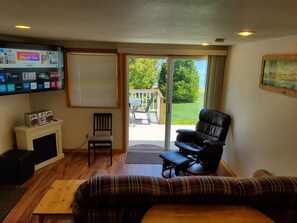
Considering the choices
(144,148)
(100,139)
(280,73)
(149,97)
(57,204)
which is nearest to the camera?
(57,204)

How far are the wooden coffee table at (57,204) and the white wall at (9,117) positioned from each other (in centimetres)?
165

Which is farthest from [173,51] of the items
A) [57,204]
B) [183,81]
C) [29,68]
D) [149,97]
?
[57,204]

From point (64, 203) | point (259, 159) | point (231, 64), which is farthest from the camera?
point (231, 64)

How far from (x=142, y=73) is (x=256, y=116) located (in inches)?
91.5

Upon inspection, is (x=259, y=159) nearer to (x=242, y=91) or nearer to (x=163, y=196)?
(x=242, y=91)

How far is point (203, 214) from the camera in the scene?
1.63 metres

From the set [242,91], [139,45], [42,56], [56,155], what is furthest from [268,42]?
[56,155]

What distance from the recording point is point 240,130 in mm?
3705

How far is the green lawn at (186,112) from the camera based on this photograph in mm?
4777

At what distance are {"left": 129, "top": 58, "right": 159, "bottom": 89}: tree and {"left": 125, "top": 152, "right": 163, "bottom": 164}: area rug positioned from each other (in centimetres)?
138

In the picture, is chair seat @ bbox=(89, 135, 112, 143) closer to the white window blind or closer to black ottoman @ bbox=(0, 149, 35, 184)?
the white window blind

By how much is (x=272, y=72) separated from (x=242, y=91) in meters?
0.85

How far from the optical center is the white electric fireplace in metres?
3.77

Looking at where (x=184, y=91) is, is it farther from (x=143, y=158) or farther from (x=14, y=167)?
(x=14, y=167)
